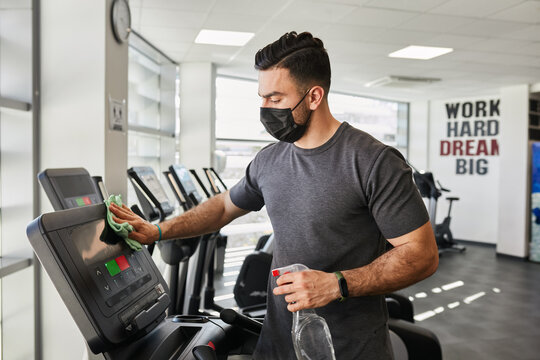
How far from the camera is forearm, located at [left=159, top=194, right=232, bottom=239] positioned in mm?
1545

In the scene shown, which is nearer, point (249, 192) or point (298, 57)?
point (298, 57)

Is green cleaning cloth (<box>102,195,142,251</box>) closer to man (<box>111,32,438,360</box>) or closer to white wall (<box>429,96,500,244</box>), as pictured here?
man (<box>111,32,438,360</box>)

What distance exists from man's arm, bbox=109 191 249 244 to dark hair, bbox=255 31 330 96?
1.77 ft

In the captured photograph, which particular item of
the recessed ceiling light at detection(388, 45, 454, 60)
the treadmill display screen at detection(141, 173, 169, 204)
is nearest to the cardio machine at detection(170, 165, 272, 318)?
the treadmill display screen at detection(141, 173, 169, 204)

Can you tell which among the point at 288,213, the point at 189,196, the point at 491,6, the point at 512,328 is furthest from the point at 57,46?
the point at 512,328

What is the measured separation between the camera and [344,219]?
1.31m

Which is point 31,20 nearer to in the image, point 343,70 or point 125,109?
point 125,109

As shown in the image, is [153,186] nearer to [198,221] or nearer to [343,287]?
[198,221]

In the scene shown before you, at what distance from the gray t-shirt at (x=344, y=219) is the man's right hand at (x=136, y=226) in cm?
39

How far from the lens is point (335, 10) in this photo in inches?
161

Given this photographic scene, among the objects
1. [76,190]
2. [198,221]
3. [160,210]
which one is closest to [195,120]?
[160,210]

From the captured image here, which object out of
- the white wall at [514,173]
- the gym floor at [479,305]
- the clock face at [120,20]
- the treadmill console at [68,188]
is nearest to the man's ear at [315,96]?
the treadmill console at [68,188]

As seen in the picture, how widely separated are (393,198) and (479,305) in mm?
4496

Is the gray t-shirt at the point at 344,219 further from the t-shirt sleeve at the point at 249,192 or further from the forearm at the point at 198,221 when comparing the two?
the forearm at the point at 198,221
